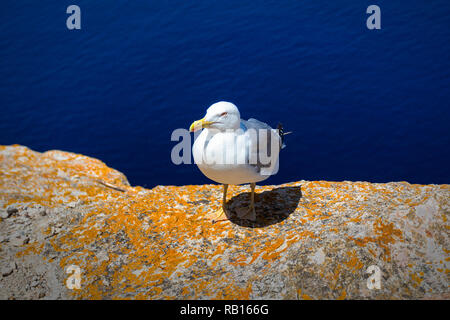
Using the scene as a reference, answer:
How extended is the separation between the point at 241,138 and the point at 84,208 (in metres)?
2.34

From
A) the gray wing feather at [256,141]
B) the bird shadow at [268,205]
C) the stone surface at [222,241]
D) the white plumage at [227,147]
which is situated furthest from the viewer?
the bird shadow at [268,205]

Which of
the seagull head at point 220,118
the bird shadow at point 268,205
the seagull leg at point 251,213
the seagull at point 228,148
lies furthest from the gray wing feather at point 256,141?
the bird shadow at point 268,205

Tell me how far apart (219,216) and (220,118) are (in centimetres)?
132

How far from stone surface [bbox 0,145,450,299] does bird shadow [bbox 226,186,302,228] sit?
0.05 feet

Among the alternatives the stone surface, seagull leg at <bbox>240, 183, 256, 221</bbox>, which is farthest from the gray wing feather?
the stone surface

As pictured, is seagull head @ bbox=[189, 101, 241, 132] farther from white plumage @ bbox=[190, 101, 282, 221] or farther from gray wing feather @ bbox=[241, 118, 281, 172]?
gray wing feather @ bbox=[241, 118, 281, 172]

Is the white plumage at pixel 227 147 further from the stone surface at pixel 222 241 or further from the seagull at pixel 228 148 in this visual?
the stone surface at pixel 222 241

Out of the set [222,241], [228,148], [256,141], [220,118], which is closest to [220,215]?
[222,241]

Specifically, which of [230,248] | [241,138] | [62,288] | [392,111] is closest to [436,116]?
[392,111]

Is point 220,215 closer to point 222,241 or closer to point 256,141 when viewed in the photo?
point 222,241

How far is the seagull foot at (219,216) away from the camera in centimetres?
489

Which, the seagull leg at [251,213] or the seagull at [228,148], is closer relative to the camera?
the seagull at [228,148]

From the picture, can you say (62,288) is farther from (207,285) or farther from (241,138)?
(241,138)

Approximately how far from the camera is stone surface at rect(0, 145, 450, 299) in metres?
3.10
